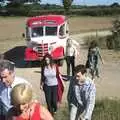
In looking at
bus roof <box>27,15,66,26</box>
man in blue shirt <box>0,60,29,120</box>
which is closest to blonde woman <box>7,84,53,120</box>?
man in blue shirt <box>0,60,29,120</box>

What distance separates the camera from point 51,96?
12.5 m

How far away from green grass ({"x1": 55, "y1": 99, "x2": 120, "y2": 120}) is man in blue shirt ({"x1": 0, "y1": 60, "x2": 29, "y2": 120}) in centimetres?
480

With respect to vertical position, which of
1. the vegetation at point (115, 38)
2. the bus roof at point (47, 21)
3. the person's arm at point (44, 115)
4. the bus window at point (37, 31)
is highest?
the person's arm at point (44, 115)

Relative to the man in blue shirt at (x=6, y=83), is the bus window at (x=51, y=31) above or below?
below

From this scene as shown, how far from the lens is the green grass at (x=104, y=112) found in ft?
36.4

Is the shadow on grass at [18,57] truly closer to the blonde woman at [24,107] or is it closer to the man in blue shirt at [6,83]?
the man in blue shirt at [6,83]

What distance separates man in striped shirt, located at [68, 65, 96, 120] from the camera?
8492mm

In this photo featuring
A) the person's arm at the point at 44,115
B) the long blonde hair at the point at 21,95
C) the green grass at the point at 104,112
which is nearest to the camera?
the long blonde hair at the point at 21,95

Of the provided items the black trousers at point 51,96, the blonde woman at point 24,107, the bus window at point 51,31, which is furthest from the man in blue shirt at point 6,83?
the bus window at point 51,31

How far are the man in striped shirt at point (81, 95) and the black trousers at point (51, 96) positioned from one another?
340cm

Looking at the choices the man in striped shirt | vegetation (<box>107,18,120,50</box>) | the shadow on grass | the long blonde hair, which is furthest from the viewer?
vegetation (<box>107,18,120,50</box>)

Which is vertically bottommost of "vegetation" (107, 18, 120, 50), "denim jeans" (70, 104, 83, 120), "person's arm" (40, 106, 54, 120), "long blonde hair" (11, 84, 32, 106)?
"vegetation" (107, 18, 120, 50)

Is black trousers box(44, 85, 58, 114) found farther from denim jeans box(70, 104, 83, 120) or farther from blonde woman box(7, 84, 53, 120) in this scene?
blonde woman box(7, 84, 53, 120)

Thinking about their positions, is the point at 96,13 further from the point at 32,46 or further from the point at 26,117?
the point at 26,117
